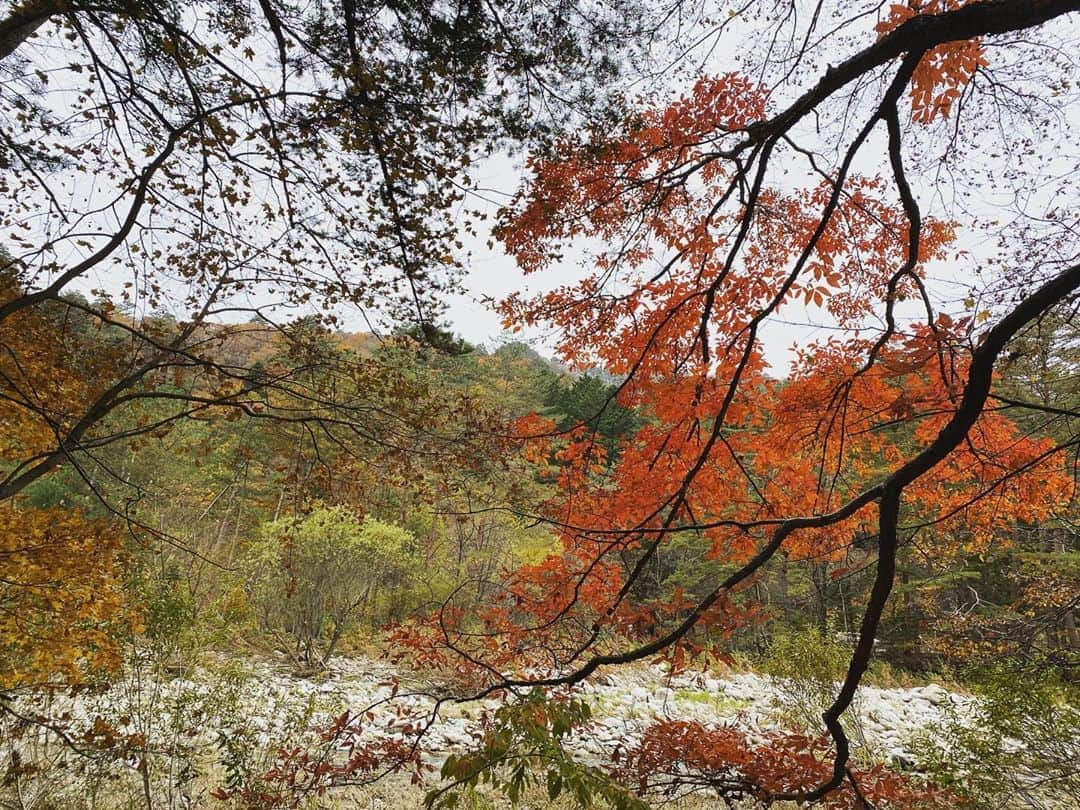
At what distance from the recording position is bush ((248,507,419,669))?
8000 millimetres

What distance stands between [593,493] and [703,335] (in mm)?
1914

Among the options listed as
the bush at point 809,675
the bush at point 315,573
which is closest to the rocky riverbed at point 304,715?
the bush at point 809,675

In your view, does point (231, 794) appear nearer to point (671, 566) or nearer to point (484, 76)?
point (484, 76)

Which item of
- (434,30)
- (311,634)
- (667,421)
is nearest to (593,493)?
(667,421)

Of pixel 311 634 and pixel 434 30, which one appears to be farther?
pixel 311 634

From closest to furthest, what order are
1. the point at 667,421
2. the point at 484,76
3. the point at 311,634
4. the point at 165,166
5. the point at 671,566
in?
the point at 484,76
the point at 165,166
the point at 667,421
the point at 311,634
the point at 671,566

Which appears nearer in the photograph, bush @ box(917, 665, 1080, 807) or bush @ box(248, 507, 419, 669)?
bush @ box(917, 665, 1080, 807)

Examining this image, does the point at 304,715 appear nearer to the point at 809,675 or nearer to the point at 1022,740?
the point at 809,675

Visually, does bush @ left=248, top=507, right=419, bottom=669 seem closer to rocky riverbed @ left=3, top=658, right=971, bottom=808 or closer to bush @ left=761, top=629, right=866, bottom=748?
rocky riverbed @ left=3, top=658, right=971, bottom=808

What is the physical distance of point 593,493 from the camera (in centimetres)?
432

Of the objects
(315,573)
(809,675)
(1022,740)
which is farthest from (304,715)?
(1022,740)

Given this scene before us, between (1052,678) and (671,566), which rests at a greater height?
(1052,678)

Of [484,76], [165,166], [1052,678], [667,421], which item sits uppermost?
[484,76]

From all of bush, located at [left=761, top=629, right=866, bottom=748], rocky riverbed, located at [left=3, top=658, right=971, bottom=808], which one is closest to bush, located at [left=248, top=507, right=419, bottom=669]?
rocky riverbed, located at [left=3, top=658, right=971, bottom=808]
